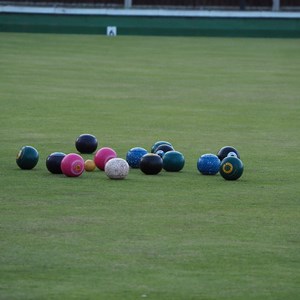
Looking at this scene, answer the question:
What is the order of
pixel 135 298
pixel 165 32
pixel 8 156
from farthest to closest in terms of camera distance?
pixel 165 32 → pixel 8 156 → pixel 135 298

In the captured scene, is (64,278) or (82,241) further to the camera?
(82,241)

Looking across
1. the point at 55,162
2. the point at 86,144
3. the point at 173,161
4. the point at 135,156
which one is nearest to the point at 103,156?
the point at 135,156

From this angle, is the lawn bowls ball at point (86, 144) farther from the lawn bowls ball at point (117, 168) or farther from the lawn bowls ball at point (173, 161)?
the lawn bowls ball at point (117, 168)

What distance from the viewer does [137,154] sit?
1070 cm

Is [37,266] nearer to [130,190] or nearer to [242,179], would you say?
[130,190]

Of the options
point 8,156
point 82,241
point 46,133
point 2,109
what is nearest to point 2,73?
point 2,109

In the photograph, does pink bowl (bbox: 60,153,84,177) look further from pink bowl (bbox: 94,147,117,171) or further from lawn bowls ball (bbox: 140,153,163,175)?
lawn bowls ball (bbox: 140,153,163,175)

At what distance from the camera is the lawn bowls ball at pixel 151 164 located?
10.4m

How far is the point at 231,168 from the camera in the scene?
33.3 feet

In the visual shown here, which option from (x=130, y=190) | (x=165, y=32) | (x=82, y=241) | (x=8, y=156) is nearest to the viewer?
(x=82, y=241)

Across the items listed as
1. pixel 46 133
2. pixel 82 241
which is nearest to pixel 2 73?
pixel 46 133

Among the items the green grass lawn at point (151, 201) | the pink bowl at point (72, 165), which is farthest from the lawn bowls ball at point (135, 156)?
the pink bowl at point (72, 165)

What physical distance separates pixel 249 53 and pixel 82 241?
73.0ft

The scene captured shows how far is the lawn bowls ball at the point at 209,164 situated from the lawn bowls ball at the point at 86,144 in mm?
1671
